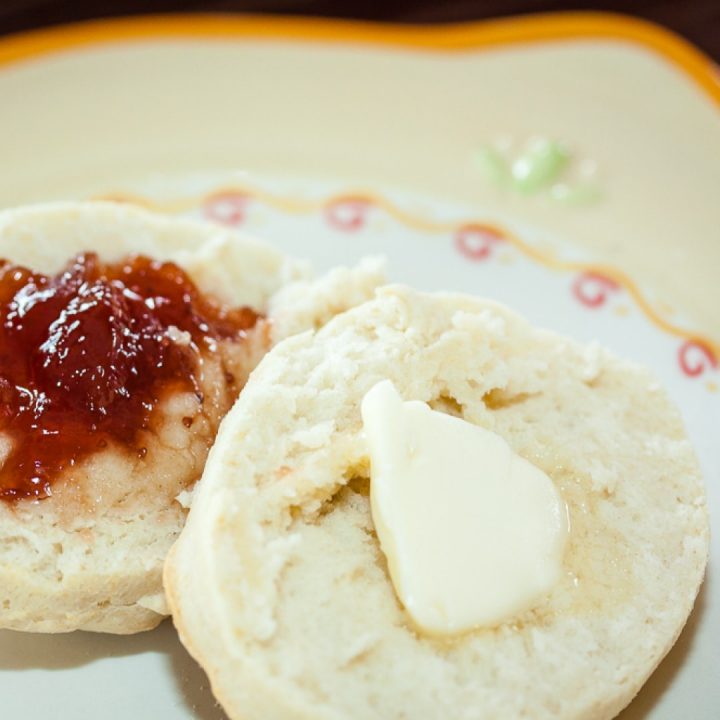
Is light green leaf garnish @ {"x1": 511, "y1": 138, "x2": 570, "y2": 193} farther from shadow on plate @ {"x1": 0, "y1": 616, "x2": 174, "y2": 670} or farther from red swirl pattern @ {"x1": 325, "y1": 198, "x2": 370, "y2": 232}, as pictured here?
shadow on plate @ {"x1": 0, "y1": 616, "x2": 174, "y2": 670}

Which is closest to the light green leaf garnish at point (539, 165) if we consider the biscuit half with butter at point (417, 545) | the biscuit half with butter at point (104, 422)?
the biscuit half with butter at point (104, 422)

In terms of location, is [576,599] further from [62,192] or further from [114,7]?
[114,7]

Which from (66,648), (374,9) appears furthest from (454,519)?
(374,9)

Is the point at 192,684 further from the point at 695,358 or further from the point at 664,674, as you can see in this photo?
the point at 695,358

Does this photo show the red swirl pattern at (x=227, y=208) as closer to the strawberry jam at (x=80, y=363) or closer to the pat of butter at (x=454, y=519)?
the strawberry jam at (x=80, y=363)

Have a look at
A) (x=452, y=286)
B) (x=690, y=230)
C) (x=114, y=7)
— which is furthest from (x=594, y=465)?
(x=114, y=7)

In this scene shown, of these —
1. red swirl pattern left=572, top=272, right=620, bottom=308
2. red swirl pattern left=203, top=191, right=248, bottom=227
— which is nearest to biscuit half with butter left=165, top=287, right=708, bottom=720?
red swirl pattern left=572, top=272, right=620, bottom=308
